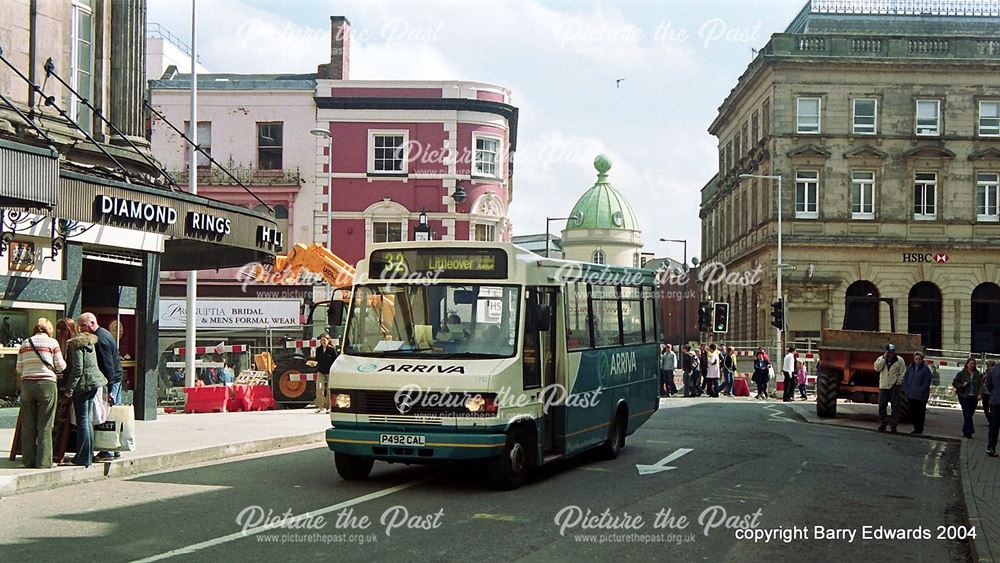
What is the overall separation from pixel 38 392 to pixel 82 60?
878 centimetres

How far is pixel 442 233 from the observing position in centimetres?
4812

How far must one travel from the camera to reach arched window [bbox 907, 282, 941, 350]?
183 feet


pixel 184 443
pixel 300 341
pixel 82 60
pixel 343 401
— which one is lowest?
pixel 184 443

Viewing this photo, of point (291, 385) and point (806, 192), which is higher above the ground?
point (806, 192)

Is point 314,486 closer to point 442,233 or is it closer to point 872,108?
point 442,233

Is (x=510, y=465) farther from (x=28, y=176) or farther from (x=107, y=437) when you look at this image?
(x=28, y=176)

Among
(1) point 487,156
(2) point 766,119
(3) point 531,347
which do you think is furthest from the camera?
(2) point 766,119

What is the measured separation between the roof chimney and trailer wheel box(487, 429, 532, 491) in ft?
131

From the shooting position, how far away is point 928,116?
55656 mm

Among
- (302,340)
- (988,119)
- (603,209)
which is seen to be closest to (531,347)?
(302,340)

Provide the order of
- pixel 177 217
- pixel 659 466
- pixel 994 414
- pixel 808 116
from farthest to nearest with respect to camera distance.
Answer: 1. pixel 808 116
2. pixel 994 414
3. pixel 177 217
4. pixel 659 466

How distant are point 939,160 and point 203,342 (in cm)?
3527

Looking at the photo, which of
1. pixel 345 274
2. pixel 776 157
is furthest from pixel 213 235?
pixel 776 157

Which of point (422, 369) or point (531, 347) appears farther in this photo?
point (531, 347)
